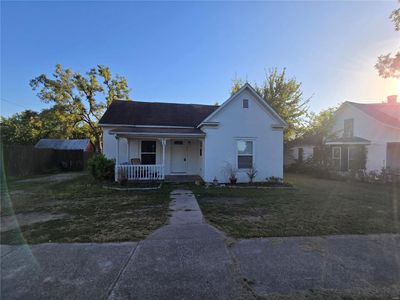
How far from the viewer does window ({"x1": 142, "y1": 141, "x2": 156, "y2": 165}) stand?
1316cm

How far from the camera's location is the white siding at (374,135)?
581 inches

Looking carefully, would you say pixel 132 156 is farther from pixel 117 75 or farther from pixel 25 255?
pixel 117 75

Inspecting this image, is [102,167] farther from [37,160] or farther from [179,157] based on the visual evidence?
[37,160]

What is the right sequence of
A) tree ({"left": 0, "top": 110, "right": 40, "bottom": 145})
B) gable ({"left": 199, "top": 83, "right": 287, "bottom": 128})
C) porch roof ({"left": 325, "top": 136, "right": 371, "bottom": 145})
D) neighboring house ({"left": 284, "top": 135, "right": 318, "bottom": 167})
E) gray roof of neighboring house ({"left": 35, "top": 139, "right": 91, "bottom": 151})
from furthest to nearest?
tree ({"left": 0, "top": 110, "right": 40, "bottom": 145}), gray roof of neighboring house ({"left": 35, "top": 139, "right": 91, "bottom": 151}), neighboring house ({"left": 284, "top": 135, "right": 318, "bottom": 167}), porch roof ({"left": 325, "top": 136, "right": 371, "bottom": 145}), gable ({"left": 199, "top": 83, "right": 287, "bottom": 128})

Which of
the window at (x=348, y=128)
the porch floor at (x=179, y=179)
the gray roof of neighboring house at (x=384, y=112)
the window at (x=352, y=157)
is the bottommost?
the porch floor at (x=179, y=179)

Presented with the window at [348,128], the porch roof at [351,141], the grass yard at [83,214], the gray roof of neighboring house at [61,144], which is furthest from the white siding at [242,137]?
the gray roof of neighboring house at [61,144]

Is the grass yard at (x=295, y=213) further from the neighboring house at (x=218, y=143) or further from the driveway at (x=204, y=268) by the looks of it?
the neighboring house at (x=218, y=143)

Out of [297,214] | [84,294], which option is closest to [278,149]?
[297,214]

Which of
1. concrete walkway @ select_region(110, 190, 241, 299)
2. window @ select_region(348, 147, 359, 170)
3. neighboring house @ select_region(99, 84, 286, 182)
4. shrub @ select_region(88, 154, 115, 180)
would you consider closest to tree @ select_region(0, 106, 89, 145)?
neighboring house @ select_region(99, 84, 286, 182)

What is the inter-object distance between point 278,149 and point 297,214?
20.7 feet

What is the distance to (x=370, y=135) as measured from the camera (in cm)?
1584

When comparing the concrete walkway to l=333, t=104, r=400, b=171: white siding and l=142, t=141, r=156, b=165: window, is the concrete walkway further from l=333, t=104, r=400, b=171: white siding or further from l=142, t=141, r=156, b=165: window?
l=333, t=104, r=400, b=171: white siding

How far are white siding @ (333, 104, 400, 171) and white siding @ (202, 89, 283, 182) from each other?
8.33 meters

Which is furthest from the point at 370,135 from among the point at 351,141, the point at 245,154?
the point at 245,154
